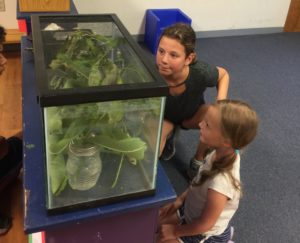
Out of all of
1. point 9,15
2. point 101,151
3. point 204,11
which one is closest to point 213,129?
point 101,151

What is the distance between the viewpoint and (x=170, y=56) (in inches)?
58.0

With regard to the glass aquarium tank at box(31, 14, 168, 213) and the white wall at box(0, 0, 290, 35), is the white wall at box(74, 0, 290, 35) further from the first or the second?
the glass aquarium tank at box(31, 14, 168, 213)

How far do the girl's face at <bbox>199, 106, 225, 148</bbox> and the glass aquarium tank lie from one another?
11.1 inches

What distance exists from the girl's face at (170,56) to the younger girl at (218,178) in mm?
452

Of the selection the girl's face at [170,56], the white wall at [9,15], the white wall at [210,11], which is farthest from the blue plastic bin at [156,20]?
the girl's face at [170,56]

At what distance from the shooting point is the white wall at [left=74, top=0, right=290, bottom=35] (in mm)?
3021

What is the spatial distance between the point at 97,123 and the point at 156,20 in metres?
2.31

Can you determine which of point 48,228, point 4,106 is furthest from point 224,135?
point 4,106

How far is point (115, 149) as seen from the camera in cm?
83

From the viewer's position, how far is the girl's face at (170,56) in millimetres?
1458

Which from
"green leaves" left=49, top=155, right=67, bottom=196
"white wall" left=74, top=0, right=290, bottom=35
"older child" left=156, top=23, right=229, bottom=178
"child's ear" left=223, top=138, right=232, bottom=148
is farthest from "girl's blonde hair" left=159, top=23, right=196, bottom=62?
"white wall" left=74, top=0, right=290, bottom=35

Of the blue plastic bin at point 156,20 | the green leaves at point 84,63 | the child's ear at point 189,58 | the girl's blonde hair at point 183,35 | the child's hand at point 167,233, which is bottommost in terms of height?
the child's hand at point 167,233

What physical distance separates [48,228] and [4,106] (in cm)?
168

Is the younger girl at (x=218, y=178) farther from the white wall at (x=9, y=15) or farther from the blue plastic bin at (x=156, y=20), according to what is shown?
the white wall at (x=9, y=15)
